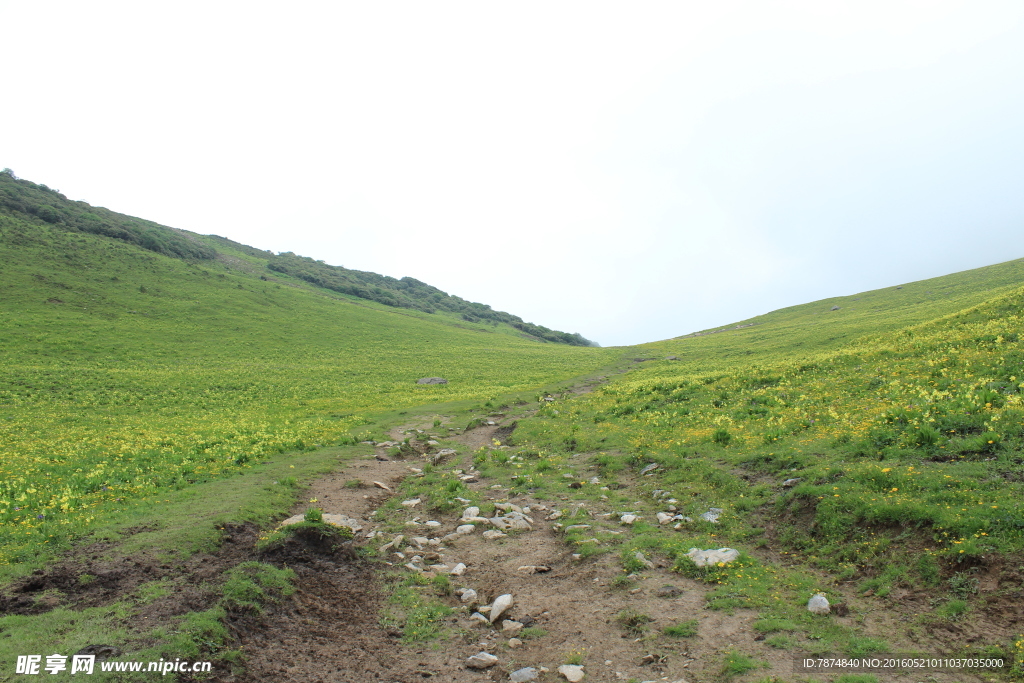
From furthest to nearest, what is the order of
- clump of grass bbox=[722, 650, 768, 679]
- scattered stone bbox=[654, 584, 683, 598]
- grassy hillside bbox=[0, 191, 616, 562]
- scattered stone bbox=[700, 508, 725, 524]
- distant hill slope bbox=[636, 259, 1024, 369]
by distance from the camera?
1. distant hill slope bbox=[636, 259, 1024, 369]
2. grassy hillside bbox=[0, 191, 616, 562]
3. scattered stone bbox=[700, 508, 725, 524]
4. scattered stone bbox=[654, 584, 683, 598]
5. clump of grass bbox=[722, 650, 768, 679]

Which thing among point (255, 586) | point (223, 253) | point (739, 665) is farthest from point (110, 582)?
point (223, 253)

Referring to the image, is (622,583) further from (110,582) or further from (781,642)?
(110,582)

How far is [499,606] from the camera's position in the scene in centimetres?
977

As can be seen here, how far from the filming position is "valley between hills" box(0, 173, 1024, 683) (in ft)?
25.7

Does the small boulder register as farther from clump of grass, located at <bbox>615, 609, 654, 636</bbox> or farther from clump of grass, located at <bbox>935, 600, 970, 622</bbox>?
clump of grass, located at <bbox>935, 600, 970, 622</bbox>

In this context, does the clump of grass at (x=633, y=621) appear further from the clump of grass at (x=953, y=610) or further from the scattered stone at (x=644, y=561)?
the clump of grass at (x=953, y=610)

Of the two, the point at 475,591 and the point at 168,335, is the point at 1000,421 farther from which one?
the point at 168,335

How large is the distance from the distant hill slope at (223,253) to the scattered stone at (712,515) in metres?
107

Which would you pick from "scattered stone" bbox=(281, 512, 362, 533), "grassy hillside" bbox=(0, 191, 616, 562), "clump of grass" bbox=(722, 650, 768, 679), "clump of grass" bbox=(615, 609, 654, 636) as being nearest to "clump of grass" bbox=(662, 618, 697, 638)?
"clump of grass" bbox=(615, 609, 654, 636)

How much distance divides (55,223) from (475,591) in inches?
4233

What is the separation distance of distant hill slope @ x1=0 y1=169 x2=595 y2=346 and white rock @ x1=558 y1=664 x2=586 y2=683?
107m

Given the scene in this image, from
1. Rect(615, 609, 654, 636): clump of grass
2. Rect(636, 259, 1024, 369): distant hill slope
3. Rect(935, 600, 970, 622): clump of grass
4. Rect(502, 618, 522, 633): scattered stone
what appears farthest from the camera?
Rect(636, 259, 1024, 369): distant hill slope

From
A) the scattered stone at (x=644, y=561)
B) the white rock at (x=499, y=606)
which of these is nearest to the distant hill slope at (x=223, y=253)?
the white rock at (x=499, y=606)

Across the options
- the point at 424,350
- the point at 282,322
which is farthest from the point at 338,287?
the point at 424,350
